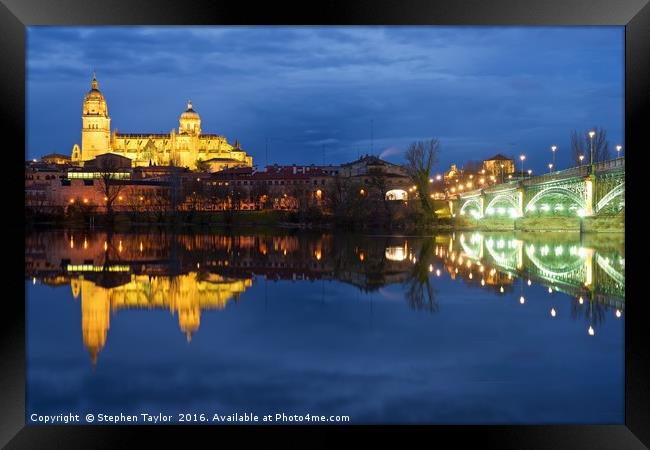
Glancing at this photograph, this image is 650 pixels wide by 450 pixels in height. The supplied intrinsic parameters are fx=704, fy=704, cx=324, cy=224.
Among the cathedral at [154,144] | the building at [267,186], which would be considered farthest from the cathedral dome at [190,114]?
the building at [267,186]

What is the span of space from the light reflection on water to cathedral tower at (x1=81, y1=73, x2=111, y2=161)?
276 ft

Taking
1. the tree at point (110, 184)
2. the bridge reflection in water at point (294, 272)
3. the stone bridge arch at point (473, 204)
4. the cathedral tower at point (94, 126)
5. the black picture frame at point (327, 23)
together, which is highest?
the cathedral tower at point (94, 126)

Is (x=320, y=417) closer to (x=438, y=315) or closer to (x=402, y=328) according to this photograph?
(x=402, y=328)

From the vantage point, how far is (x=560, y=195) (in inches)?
1656

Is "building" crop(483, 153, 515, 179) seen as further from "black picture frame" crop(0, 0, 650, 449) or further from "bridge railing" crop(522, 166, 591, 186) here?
"black picture frame" crop(0, 0, 650, 449)

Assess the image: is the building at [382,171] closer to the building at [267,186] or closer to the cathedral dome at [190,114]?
the building at [267,186]

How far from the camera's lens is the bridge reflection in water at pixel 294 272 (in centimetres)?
1111

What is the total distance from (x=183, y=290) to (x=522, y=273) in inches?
310

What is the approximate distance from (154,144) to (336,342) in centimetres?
9456

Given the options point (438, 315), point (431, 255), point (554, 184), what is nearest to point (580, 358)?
point (438, 315)

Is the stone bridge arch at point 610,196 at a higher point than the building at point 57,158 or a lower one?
lower

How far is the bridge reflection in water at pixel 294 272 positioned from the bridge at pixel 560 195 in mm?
5349

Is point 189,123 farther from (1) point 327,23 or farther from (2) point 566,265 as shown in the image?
(1) point 327,23

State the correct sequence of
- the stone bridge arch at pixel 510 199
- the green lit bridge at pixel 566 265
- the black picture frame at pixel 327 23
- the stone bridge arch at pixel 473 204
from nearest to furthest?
the black picture frame at pixel 327 23, the green lit bridge at pixel 566 265, the stone bridge arch at pixel 510 199, the stone bridge arch at pixel 473 204
